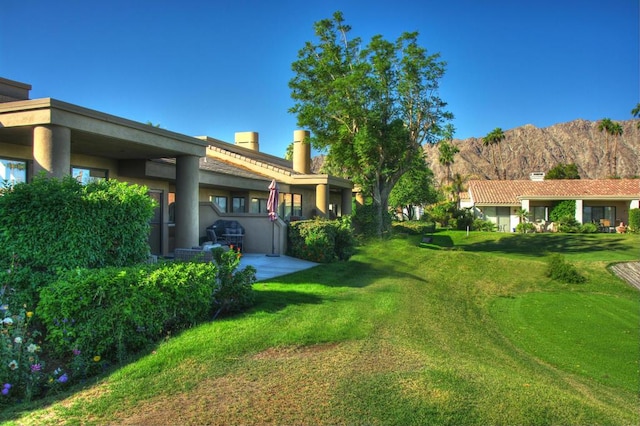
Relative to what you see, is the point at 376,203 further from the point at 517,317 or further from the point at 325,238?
the point at 517,317

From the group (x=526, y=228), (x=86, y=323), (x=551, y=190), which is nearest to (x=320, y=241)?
(x=86, y=323)

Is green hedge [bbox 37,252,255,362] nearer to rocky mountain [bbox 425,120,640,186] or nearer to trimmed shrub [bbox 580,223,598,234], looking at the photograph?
trimmed shrub [bbox 580,223,598,234]

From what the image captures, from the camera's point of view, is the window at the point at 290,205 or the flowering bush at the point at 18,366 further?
the window at the point at 290,205

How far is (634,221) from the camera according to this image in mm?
40344

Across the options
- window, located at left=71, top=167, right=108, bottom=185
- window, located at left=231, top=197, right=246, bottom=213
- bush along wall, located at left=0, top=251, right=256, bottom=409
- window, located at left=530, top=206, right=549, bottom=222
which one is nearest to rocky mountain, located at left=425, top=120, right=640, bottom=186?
window, located at left=530, top=206, right=549, bottom=222

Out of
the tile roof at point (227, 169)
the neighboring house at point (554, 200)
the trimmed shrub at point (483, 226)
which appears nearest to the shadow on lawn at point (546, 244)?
the trimmed shrub at point (483, 226)

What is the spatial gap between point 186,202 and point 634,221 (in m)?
40.6

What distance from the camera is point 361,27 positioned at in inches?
1133

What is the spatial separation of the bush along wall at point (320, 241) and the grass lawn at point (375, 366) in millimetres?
3338

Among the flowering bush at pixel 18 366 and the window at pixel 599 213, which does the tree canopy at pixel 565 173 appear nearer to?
the window at pixel 599 213

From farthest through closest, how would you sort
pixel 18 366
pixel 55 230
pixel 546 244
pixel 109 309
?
pixel 546 244, pixel 55 230, pixel 109 309, pixel 18 366

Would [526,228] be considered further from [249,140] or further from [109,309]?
[109,309]

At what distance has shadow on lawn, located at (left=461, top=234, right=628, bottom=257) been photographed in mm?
29705

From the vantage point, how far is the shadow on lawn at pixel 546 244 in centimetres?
2970
